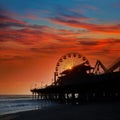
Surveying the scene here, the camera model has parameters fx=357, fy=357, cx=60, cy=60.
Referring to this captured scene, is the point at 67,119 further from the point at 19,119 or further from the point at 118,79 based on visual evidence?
the point at 118,79

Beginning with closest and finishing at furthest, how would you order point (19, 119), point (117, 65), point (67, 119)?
1. point (67, 119)
2. point (19, 119)
3. point (117, 65)

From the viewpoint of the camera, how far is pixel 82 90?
233ft

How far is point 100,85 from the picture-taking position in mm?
62250

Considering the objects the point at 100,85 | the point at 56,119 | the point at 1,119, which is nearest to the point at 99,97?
the point at 100,85

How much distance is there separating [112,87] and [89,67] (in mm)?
31152

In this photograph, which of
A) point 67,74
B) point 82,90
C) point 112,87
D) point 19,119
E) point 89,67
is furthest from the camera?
point 67,74

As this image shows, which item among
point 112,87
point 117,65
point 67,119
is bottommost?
point 67,119

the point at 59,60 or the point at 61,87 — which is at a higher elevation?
the point at 59,60

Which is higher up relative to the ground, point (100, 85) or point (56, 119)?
point (100, 85)

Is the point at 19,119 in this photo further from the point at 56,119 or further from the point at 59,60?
the point at 59,60

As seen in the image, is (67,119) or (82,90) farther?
(82,90)

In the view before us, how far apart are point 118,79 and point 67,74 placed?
4310 cm

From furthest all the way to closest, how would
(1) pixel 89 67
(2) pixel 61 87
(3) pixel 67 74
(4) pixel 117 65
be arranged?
(3) pixel 67 74, (1) pixel 89 67, (4) pixel 117 65, (2) pixel 61 87

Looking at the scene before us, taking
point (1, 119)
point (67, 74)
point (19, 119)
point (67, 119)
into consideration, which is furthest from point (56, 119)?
point (67, 74)
